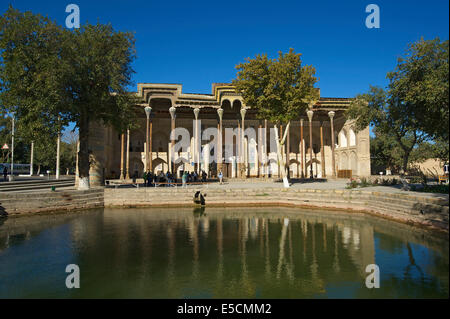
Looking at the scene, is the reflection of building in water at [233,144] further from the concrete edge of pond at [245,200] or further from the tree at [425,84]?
the tree at [425,84]

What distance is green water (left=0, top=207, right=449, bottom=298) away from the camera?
5590 millimetres

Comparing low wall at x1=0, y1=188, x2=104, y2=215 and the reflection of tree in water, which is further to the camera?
the reflection of tree in water

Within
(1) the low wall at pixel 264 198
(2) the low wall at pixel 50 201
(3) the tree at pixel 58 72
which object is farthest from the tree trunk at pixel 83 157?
(1) the low wall at pixel 264 198

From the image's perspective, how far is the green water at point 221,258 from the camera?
559 centimetres

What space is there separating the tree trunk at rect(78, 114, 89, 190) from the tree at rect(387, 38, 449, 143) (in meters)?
18.4

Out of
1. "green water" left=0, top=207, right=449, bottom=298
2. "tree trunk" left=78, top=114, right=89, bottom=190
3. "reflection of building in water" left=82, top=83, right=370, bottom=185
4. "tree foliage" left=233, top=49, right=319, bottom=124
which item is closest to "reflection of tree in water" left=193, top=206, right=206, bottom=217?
"green water" left=0, top=207, right=449, bottom=298

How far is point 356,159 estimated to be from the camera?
31953 millimetres

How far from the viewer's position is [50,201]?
15.6 meters

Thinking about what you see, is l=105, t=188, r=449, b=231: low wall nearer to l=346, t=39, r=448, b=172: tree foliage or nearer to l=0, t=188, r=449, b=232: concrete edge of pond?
l=0, t=188, r=449, b=232: concrete edge of pond

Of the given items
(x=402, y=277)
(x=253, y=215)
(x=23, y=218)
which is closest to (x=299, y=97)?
(x=253, y=215)

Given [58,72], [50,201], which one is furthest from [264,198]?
[58,72]

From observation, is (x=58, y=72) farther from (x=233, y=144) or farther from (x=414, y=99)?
(x=233, y=144)

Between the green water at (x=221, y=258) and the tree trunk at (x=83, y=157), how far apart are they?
4.71 meters
